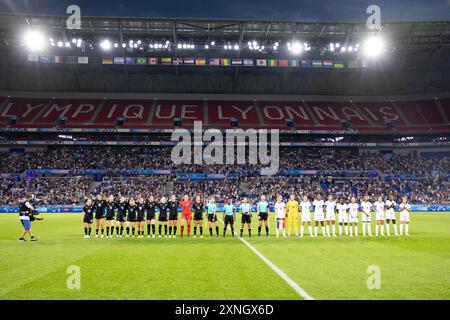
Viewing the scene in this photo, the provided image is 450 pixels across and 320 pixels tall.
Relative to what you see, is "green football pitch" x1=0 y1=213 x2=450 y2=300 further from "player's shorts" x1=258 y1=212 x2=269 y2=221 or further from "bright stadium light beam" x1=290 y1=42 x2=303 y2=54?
"bright stadium light beam" x1=290 y1=42 x2=303 y2=54

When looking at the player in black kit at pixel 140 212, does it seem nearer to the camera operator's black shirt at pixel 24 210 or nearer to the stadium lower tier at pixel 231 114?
the camera operator's black shirt at pixel 24 210

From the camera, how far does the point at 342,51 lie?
52.4m

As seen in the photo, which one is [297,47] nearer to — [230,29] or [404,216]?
[230,29]

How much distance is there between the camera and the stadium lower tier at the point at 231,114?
56.8 meters

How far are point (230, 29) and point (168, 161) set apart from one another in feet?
66.7

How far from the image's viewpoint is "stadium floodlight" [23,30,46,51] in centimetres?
4628

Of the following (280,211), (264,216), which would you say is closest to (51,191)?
(264,216)

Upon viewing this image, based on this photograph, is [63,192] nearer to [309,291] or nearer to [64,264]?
[64,264]

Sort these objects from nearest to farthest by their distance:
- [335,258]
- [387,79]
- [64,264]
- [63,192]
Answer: [64,264] < [335,258] < [63,192] < [387,79]

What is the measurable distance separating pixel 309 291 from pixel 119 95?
60.4 meters

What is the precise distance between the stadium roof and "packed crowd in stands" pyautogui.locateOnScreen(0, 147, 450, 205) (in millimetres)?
16821

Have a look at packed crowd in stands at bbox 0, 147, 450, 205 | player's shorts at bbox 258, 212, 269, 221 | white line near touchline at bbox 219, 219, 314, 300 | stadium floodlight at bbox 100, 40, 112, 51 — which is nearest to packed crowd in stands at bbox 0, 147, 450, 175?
packed crowd in stands at bbox 0, 147, 450, 205

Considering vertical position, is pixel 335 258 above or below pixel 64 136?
below

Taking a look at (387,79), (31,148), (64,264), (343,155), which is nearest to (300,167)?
(343,155)
